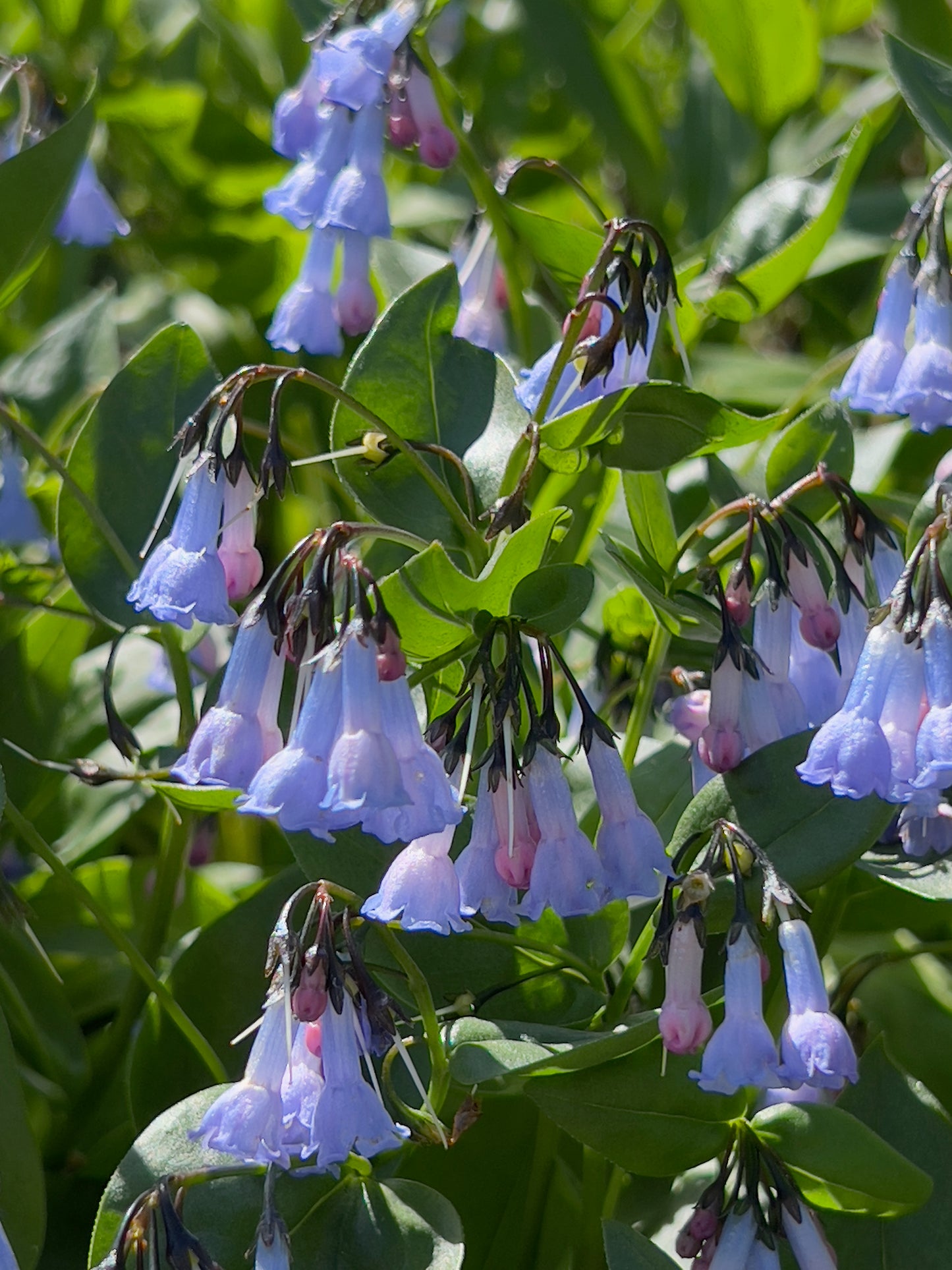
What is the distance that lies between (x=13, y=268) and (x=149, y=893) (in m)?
0.56

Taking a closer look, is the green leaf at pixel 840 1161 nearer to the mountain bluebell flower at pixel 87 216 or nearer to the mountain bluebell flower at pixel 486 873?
the mountain bluebell flower at pixel 486 873

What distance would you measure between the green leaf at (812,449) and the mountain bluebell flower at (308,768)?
19.1 inches

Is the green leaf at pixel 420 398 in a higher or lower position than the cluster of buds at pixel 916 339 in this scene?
higher

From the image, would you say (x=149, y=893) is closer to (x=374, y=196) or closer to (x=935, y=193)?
(x=374, y=196)

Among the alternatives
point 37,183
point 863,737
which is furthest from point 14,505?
point 863,737

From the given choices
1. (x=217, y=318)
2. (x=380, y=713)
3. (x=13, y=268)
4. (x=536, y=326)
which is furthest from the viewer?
(x=217, y=318)

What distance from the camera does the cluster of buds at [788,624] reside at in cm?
95

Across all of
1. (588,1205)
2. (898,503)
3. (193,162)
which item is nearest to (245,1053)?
(588,1205)

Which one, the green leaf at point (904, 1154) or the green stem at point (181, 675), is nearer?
the green leaf at point (904, 1154)

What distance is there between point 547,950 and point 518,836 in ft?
0.35

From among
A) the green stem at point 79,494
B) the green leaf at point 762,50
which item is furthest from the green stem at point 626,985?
the green leaf at point 762,50

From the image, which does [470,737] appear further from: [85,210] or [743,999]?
[85,210]

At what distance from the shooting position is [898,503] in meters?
1.25

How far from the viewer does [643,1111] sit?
89 cm
